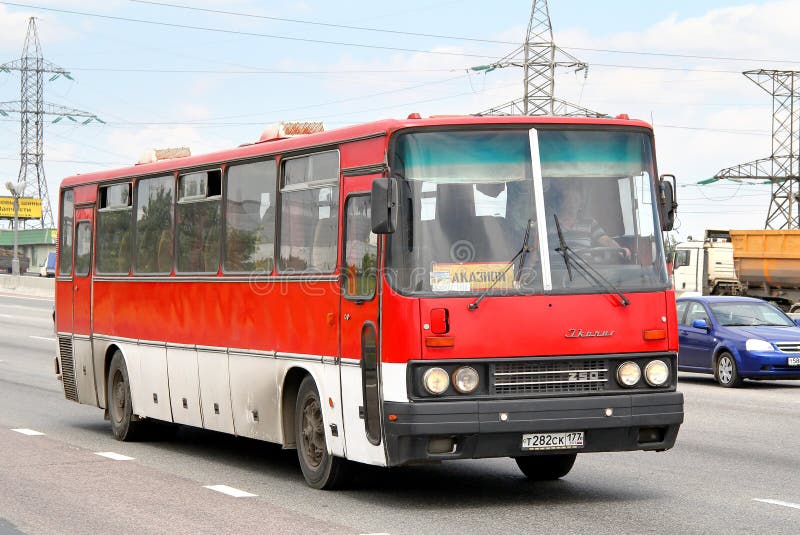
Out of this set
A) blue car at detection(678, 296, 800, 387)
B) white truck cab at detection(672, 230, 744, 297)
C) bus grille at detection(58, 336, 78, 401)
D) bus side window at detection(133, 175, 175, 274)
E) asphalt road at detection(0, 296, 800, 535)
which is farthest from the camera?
white truck cab at detection(672, 230, 744, 297)

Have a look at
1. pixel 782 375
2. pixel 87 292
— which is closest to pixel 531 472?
pixel 87 292

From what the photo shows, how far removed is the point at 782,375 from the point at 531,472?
11261 millimetres

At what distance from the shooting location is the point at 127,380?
15211 mm

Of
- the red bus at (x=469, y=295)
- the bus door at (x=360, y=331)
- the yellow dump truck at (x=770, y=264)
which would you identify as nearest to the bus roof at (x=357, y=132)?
the red bus at (x=469, y=295)

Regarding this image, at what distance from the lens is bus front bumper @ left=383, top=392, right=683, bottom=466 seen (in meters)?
9.63

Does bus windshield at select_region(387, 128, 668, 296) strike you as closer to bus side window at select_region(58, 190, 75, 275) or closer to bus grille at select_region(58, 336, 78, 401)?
bus grille at select_region(58, 336, 78, 401)

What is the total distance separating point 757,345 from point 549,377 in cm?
1291

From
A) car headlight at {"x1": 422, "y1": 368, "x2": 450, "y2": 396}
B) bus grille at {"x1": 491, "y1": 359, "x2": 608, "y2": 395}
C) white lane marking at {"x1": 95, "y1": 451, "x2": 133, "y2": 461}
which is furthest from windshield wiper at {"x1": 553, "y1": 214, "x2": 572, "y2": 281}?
white lane marking at {"x1": 95, "y1": 451, "x2": 133, "y2": 461}

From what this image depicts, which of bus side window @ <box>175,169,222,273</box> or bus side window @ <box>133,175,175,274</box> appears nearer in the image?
bus side window @ <box>175,169,222,273</box>

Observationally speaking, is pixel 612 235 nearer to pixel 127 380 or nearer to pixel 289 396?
pixel 289 396

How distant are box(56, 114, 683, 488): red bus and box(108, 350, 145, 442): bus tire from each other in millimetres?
3689

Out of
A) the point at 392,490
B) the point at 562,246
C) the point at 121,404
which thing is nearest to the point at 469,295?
the point at 562,246

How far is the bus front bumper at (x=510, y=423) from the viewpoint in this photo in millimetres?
9633

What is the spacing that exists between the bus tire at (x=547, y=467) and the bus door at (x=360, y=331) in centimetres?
185
